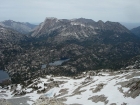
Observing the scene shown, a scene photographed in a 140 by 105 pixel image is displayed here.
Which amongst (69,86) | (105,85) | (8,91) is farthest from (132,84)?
(8,91)

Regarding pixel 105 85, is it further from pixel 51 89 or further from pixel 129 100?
pixel 51 89

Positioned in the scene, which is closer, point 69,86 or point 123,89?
point 123,89

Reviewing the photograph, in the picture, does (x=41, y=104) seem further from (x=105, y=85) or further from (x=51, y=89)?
(x=51, y=89)

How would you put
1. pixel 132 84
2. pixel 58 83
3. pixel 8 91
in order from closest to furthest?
pixel 132 84
pixel 58 83
pixel 8 91

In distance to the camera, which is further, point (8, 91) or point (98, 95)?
point (8, 91)

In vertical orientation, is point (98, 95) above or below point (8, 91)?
above

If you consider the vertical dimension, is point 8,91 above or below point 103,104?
below

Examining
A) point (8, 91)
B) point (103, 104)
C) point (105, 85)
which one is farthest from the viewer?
point (8, 91)

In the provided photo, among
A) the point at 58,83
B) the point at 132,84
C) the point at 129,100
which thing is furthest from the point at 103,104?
the point at 58,83

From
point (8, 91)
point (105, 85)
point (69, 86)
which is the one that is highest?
point (105, 85)
